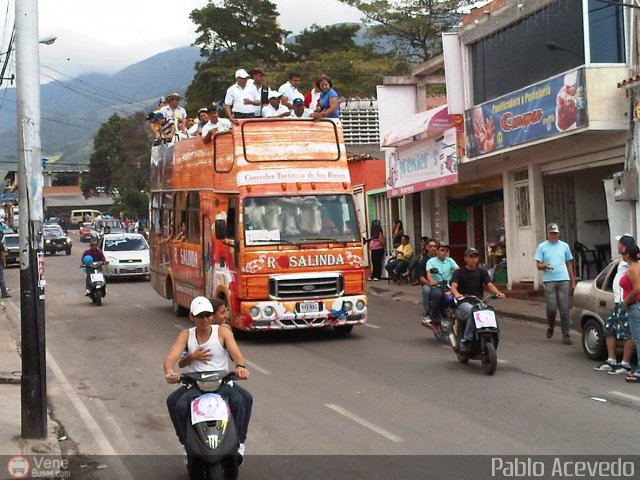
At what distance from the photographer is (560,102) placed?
60.2 ft

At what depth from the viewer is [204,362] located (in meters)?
6.97

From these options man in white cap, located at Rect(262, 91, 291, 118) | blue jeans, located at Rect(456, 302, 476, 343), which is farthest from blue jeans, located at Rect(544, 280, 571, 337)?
man in white cap, located at Rect(262, 91, 291, 118)

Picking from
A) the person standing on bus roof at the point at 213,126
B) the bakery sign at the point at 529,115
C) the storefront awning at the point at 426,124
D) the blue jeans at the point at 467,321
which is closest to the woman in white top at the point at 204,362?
the blue jeans at the point at 467,321

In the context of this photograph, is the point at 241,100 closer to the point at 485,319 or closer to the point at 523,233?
the point at 485,319

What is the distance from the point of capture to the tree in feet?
136

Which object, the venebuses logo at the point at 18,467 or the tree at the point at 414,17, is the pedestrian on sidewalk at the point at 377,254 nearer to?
the tree at the point at 414,17

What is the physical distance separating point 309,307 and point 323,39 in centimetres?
4140

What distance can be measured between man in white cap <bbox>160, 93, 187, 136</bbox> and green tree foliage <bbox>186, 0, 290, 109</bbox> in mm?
30559

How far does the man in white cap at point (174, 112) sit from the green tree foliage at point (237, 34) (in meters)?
30.6

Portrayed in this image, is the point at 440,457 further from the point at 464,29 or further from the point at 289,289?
the point at 464,29

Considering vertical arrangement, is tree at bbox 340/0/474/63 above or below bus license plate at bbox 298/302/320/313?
above

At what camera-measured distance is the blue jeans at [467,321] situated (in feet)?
38.9

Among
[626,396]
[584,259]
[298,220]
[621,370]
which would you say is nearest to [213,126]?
[298,220]

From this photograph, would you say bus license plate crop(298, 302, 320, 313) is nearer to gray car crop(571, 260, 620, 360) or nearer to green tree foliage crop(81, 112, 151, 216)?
gray car crop(571, 260, 620, 360)
